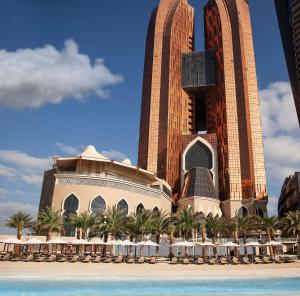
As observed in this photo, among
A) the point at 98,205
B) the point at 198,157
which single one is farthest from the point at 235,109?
the point at 98,205

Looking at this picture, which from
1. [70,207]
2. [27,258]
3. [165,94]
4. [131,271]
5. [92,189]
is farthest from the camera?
[165,94]

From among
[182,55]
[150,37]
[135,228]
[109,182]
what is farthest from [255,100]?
[135,228]

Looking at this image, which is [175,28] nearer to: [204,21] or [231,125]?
[204,21]

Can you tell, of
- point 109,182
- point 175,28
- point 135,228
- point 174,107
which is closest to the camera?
point 135,228

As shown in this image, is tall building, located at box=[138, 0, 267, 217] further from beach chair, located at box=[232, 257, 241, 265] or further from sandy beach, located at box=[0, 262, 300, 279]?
sandy beach, located at box=[0, 262, 300, 279]

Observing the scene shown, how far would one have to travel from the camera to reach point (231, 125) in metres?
93.5

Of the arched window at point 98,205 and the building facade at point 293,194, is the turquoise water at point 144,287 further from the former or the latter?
the building facade at point 293,194

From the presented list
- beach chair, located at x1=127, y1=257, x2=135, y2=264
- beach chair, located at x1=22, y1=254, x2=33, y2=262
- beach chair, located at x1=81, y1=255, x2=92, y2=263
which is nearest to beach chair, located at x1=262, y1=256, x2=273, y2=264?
beach chair, located at x1=127, y1=257, x2=135, y2=264

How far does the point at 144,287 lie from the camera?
67.8 feet

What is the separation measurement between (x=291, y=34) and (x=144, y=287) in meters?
122

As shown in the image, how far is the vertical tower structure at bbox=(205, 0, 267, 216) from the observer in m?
86.2

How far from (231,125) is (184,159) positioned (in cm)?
1600

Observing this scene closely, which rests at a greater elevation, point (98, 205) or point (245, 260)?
point (98, 205)

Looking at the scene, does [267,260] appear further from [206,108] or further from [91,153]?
[206,108]
